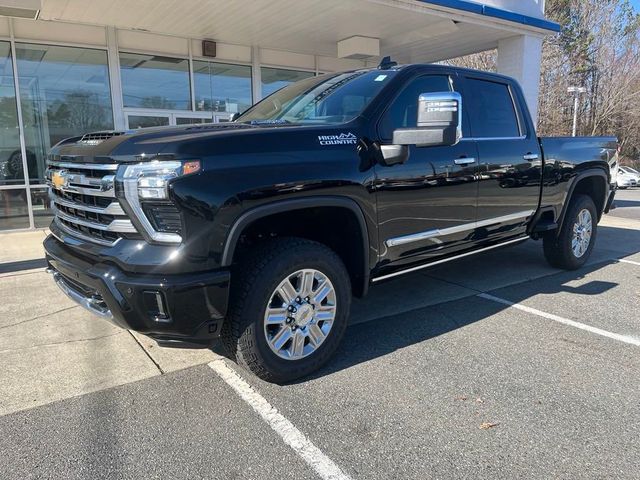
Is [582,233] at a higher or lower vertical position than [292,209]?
lower

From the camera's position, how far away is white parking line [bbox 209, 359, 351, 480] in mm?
2486

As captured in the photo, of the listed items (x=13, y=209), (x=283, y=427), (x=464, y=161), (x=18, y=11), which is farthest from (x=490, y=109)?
(x=13, y=209)

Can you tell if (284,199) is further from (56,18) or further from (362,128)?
(56,18)

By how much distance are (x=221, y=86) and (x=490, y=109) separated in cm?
804

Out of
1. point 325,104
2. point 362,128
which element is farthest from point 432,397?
point 325,104

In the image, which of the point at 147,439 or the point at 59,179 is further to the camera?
the point at 59,179

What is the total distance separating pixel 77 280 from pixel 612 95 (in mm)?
40348

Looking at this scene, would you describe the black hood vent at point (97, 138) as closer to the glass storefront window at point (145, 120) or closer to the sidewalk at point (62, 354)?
the sidewalk at point (62, 354)

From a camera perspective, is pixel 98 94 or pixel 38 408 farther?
pixel 98 94

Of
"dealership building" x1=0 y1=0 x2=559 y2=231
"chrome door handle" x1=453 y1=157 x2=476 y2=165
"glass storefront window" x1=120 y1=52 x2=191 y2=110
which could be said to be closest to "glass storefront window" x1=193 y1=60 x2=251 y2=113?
"dealership building" x1=0 y1=0 x2=559 y2=231

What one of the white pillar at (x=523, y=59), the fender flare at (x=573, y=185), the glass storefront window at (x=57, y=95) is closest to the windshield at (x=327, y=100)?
the fender flare at (x=573, y=185)

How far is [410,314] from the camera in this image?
4.64 m

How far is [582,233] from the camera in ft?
20.0

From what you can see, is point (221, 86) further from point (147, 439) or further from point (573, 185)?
point (147, 439)
